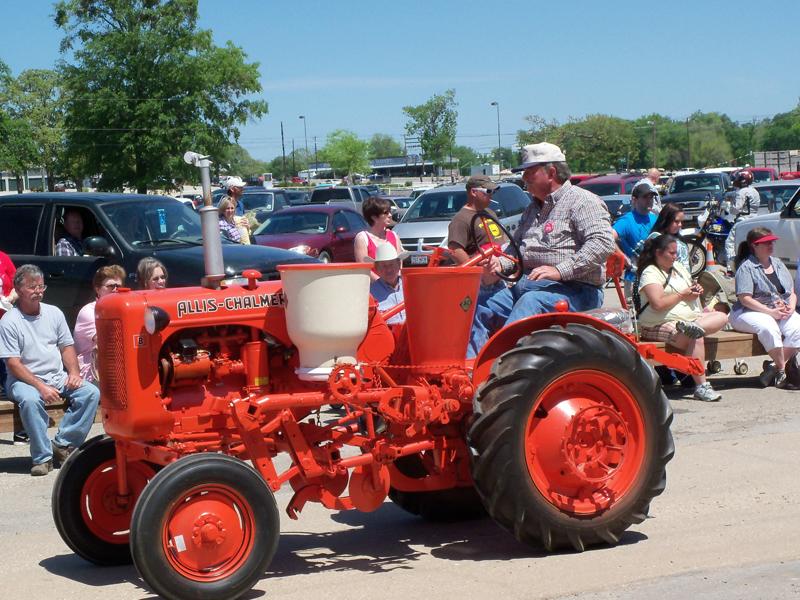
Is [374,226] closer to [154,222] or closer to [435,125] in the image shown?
[154,222]

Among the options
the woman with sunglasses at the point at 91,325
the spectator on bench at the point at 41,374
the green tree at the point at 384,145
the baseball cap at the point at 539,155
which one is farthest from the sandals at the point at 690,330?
the green tree at the point at 384,145

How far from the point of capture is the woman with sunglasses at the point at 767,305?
34.1 feet

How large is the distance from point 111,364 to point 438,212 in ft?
54.3

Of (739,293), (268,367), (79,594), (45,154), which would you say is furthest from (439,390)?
(45,154)

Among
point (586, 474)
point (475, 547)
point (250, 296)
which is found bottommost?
point (475, 547)

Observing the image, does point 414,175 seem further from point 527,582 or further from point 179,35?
point 527,582

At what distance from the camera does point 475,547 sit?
19.5 feet

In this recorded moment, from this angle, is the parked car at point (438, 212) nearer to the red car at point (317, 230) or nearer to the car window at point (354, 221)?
the red car at point (317, 230)

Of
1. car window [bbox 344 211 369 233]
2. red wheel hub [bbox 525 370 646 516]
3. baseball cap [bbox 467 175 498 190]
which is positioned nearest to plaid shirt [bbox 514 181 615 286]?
red wheel hub [bbox 525 370 646 516]

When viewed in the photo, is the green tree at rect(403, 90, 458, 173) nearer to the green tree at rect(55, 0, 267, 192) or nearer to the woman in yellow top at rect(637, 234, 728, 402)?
the green tree at rect(55, 0, 267, 192)

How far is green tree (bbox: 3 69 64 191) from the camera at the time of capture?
6344 cm

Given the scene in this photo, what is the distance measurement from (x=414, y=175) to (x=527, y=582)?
127m

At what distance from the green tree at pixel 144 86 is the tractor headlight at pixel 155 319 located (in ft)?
124

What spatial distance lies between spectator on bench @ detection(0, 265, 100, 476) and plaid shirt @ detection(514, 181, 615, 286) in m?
3.58
